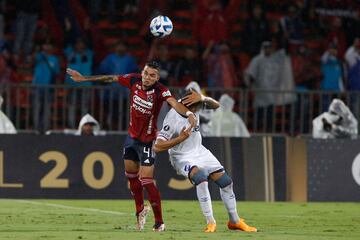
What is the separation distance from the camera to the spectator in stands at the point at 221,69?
2795 centimetres

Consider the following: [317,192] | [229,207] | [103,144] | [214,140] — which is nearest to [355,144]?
[317,192]

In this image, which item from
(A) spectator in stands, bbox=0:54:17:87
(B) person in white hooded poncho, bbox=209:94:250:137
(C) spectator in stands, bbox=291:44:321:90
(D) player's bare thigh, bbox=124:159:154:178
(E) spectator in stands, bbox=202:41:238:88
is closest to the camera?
(D) player's bare thigh, bbox=124:159:154:178

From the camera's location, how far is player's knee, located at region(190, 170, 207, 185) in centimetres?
1659

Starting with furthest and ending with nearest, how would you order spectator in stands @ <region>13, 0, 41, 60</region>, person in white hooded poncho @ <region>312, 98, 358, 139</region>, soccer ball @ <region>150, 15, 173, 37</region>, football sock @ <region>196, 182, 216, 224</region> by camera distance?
spectator in stands @ <region>13, 0, 41, 60</region> < person in white hooded poncho @ <region>312, 98, 358, 139</region> < soccer ball @ <region>150, 15, 173, 37</region> < football sock @ <region>196, 182, 216, 224</region>

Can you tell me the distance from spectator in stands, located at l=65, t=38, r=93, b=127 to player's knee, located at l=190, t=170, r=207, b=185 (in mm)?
8770

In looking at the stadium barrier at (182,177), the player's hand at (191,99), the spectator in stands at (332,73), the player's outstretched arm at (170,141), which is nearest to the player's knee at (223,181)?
the player's outstretched arm at (170,141)

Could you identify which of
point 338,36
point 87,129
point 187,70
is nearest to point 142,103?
point 87,129

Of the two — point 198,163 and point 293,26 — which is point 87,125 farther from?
point 198,163

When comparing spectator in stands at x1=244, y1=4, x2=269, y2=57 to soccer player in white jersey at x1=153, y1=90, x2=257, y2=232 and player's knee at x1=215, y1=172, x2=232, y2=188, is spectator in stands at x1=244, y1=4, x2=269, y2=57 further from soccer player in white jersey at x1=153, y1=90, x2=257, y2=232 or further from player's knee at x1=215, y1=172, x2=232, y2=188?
player's knee at x1=215, y1=172, x2=232, y2=188

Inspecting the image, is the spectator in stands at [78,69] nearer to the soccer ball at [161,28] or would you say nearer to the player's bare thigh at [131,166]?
the soccer ball at [161,28]

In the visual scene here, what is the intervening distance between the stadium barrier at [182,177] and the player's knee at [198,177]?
7.30 meters

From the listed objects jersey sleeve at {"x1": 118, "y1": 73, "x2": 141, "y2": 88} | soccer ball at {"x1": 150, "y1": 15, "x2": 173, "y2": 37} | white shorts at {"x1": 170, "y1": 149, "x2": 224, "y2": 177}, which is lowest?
white shorts at {"x1": 170, "y1": 149, "x2": 224, "y2": 177}

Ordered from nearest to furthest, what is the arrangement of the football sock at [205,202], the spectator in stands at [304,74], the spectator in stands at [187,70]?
the football sock at [205,202] < the spectator in stands at [187,70] < the spectator in stands at [304,74]

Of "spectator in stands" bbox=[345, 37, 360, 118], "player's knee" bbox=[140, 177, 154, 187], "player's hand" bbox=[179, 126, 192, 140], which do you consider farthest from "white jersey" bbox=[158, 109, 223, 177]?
"spectator in stands" bbox=[345, 37, 360, 118]
